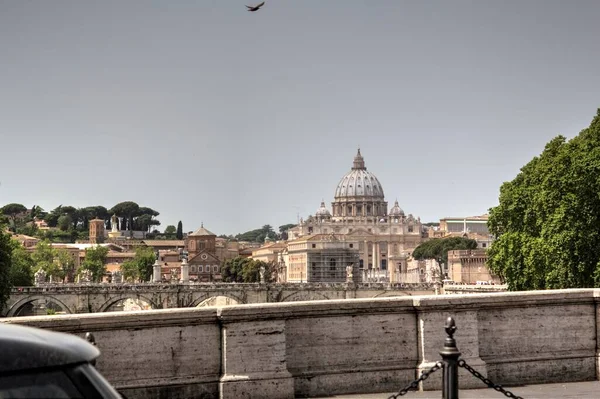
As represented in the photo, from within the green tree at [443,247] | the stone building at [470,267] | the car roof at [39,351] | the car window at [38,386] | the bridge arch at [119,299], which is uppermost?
the green tree at [443,247]

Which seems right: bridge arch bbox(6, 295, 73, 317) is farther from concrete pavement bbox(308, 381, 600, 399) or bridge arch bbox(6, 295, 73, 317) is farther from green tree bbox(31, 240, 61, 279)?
concrete pavement bbox(308, 381, 600, 399)

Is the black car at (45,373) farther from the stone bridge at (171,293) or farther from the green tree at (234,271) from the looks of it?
A: the green tree at (234,271)

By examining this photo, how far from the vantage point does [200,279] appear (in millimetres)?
181375

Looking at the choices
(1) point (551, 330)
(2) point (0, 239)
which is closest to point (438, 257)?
(2) point (0, 239)

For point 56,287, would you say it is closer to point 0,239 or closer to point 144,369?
point 0,239

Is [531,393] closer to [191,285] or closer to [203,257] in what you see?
[191,285]

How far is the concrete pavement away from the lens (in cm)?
902

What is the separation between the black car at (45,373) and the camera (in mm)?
3088

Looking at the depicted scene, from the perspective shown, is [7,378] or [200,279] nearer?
[7,378]

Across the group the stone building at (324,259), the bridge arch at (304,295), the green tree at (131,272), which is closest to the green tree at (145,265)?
the green tree at (131,272)

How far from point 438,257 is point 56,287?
9438cm

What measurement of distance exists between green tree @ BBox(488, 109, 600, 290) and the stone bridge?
4298 centimetres

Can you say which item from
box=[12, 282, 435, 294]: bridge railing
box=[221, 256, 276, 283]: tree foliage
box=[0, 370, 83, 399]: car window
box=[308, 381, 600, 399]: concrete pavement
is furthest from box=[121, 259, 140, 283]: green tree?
box=[0, 370, 83, 399]: car window

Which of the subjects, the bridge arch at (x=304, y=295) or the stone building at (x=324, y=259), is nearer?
the bridge arch at (x=304, y=295)
